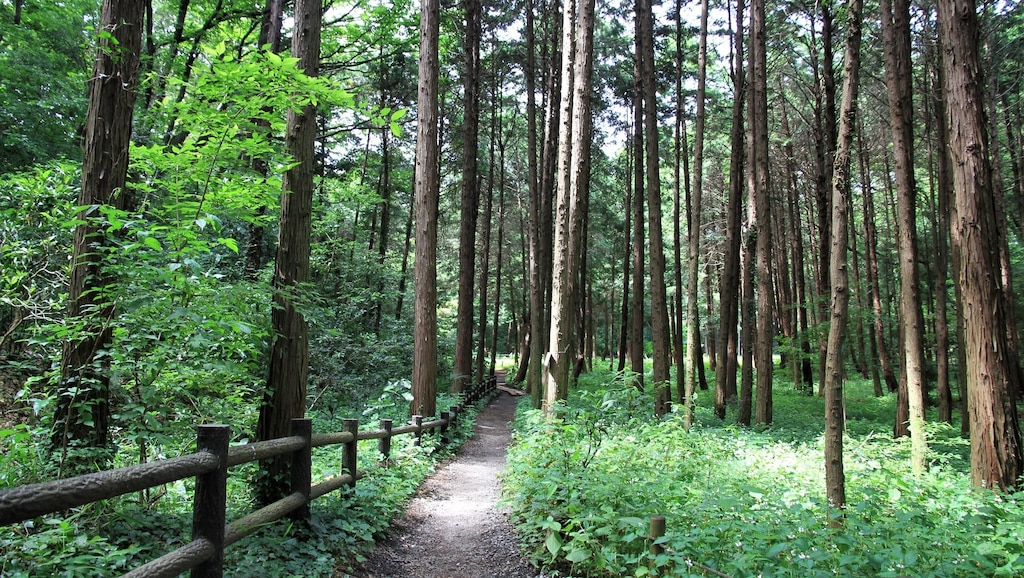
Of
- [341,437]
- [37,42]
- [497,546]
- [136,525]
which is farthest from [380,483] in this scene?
[37,42]

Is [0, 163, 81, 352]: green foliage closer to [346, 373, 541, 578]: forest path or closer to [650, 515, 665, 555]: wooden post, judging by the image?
[346, 373, 541, 578]: forest path

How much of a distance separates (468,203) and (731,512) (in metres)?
13.5

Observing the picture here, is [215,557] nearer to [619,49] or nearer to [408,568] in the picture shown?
[408,568]

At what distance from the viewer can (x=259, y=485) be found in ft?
15.6

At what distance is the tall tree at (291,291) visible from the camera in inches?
196

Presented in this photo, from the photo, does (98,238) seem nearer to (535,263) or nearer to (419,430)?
(419,430)

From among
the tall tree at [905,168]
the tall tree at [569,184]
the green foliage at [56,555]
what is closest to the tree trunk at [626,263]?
the tall tree at [569,184]

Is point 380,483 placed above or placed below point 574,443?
below

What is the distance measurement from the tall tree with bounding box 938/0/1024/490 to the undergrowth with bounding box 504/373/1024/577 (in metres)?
0.55

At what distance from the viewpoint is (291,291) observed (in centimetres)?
500

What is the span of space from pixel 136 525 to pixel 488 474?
233 inches

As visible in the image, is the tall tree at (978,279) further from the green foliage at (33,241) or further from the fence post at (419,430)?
the green foliage at (33,241)

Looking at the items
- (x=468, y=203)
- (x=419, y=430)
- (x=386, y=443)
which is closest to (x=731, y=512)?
(x=386, y=443)

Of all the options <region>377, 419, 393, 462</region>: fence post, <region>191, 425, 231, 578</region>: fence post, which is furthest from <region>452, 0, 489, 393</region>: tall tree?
<region>191, 425, 231, 578</region>: fence post
